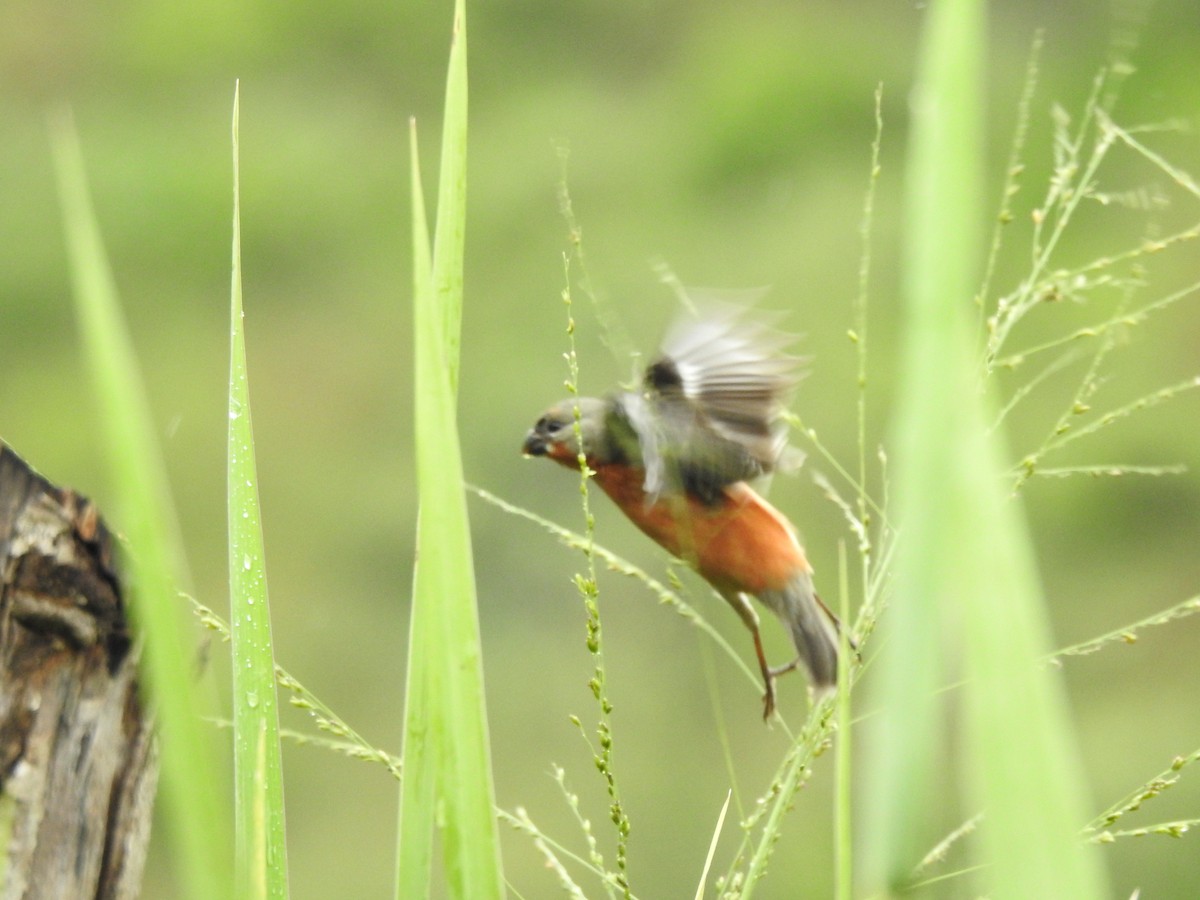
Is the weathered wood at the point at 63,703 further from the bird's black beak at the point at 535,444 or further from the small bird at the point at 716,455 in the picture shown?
the bird's black beak at the point at 535,444

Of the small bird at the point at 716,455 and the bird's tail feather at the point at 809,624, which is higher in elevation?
the small bird at the point at 716,455

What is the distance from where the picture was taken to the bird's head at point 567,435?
3.77 ft

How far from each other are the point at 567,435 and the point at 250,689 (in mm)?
672

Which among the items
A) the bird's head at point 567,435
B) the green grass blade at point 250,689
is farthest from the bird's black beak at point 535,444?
the green grass blade at point 250,689

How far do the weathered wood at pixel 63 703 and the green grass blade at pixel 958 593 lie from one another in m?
0.36

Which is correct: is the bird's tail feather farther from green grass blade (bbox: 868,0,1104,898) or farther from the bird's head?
green grass blade (bbox: 868,0,1104,898)

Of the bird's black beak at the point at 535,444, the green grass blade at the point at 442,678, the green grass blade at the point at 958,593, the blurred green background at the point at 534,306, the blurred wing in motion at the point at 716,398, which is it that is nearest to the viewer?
the green grass blade at the point at 958,593

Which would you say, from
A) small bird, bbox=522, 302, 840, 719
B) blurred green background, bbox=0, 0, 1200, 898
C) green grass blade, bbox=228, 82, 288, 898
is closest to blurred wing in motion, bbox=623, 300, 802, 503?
small bird, bbox=522, 302, 840, 719

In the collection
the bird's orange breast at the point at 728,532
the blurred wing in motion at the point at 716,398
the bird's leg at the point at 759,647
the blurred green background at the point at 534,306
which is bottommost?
the bird's leg at the point at 759,647

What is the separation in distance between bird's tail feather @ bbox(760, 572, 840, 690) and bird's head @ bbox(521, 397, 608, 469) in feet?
0.63

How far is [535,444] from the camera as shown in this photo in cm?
123

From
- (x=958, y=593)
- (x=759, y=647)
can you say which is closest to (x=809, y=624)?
(x=759, y=647)

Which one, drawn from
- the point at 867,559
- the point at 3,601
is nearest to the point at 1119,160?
the point at 867,559

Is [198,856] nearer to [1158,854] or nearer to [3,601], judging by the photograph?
[3,601]
